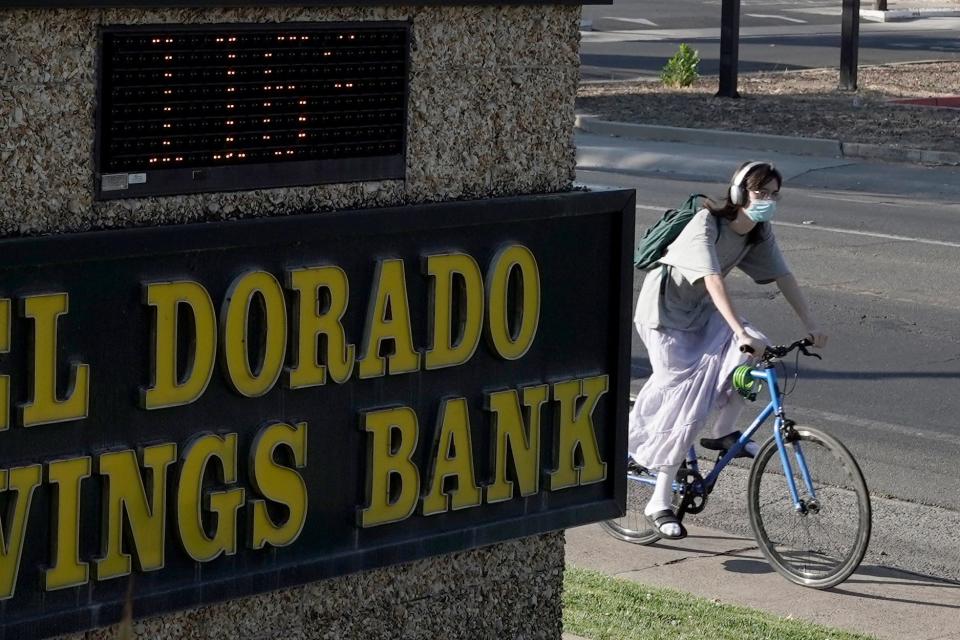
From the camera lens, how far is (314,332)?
3814 millimetres

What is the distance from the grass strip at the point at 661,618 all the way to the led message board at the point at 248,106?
2.13 metres

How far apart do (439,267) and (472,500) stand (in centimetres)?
61

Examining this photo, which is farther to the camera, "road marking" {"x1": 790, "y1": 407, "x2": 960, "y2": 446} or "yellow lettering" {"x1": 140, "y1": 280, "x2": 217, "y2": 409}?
"road marking" {"x1": 790, "y1": 407, "x2": 960, "y2": 446}

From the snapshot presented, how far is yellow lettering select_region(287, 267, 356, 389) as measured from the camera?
3789mm

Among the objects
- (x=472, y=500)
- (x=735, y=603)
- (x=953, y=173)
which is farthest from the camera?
(x=953, y=173)

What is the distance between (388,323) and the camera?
156 inches

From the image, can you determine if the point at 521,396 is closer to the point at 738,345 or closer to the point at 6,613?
the point at 6,613

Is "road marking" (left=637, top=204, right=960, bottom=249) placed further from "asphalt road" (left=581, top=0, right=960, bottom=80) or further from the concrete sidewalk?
"asphalt road" (left=581, top=0, right=960, bottom=80)

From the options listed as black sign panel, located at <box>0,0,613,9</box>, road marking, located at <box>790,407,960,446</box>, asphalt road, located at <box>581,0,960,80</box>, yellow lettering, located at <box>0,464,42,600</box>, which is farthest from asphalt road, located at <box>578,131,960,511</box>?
asphalt road, located at <box>581,0,960,80</box>

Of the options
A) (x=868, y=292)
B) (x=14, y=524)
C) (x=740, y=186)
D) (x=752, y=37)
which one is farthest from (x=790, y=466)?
(x=752, y=37)

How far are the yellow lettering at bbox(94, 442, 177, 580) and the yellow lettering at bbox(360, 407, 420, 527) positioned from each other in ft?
1.82

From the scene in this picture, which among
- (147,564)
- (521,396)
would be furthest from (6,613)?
(521,396)

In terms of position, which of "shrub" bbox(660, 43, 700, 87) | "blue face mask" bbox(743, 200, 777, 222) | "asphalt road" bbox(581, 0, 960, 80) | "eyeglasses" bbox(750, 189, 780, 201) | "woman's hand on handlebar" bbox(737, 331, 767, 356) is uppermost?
"asphalt road" bbox(581, 0, 960, 80)

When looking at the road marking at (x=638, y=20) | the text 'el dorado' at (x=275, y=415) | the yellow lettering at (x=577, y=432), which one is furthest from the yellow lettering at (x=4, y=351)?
the road marking at (x=638, y=20)
